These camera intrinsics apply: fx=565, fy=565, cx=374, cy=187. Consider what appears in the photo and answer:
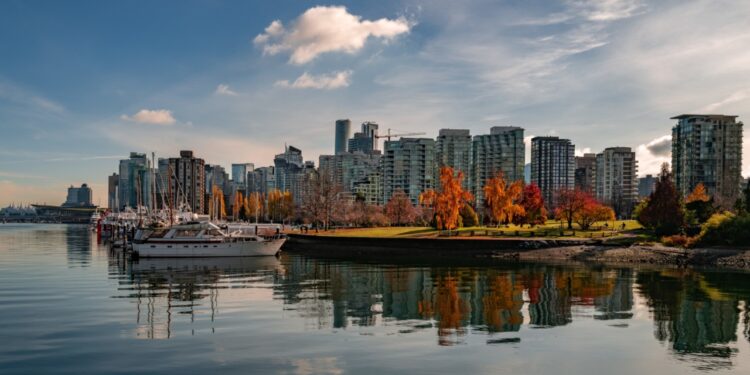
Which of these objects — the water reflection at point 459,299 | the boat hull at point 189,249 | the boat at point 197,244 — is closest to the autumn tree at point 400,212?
the boat at point 197,244

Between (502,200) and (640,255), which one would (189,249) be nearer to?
(502,200)

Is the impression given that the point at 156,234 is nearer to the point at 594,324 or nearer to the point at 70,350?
the point at 70,350

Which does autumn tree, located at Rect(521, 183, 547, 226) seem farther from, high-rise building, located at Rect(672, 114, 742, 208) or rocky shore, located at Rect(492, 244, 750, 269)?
high-rise building, located at Rect(672, 114, 742, 208)

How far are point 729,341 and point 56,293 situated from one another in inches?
1698

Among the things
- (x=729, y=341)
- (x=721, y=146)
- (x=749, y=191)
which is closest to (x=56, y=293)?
(x=729, y=341)

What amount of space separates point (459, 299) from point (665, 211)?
55884 millimetres

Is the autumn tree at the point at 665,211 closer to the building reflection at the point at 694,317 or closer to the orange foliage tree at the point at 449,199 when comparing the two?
the orange foliage tree at the point at 449,199

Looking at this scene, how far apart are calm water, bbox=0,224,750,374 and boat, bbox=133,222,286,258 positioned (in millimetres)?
21819

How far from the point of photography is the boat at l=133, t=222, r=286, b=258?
78125 mm

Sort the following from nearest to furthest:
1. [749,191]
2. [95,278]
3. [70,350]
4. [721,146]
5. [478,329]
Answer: [70,350] → [478,329] → [95,278] → [749,191] → [721,146]

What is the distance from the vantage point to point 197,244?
257 feet

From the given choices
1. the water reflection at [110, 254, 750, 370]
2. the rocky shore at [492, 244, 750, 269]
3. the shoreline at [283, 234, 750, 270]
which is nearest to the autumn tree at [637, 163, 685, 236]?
the rocky shore at [492, 244, 750, 269]

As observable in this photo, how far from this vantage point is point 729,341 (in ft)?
87.8

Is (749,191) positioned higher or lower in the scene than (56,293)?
higher
